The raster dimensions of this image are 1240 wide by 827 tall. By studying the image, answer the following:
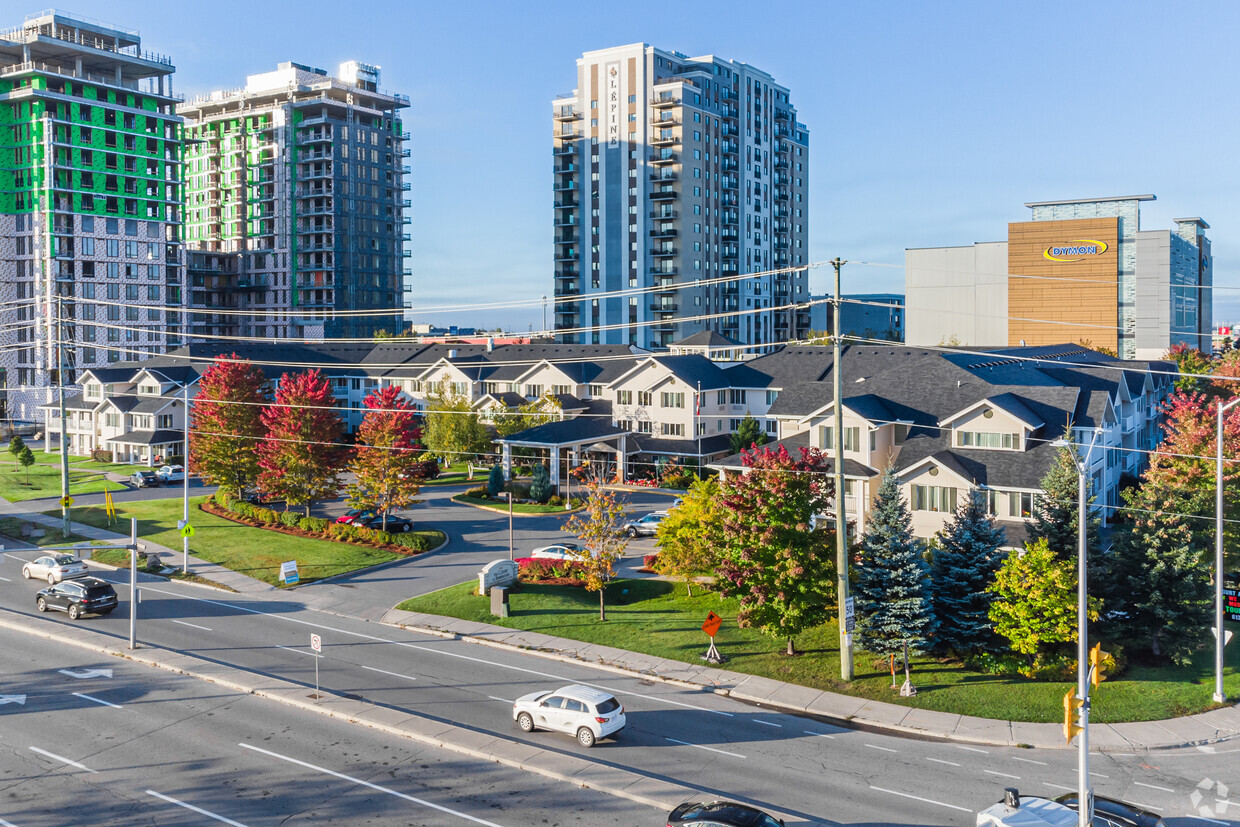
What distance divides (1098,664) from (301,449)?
43426 millimetres

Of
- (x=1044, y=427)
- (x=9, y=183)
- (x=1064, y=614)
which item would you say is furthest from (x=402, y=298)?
(x=1064, y=614)

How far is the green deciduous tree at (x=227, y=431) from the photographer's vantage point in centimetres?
6128

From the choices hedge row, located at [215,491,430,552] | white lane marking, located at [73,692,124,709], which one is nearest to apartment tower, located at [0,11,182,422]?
hedge row, located at [215,491,430,552]

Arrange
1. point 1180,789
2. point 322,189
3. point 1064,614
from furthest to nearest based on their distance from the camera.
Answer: point 322,189, point 1064,614, point 1180,789

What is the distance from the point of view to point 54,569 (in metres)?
47.7

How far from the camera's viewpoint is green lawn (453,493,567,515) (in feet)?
207

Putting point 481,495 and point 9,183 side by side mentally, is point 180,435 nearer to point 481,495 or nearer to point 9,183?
point 481,495

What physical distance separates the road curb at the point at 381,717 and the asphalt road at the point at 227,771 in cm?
40

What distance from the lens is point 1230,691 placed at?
33125mm

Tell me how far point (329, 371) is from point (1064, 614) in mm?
81774

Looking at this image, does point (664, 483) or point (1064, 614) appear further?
point (664, 483)

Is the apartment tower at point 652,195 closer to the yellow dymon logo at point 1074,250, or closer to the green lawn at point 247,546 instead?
the yellow dymon logo at point 1074,250

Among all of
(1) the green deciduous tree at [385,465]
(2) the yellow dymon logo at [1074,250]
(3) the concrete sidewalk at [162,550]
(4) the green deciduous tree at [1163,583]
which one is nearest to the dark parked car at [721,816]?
(4) the green deciduous tree at [1163,583]

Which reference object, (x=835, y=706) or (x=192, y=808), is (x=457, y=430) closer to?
(x=835, y=706)
